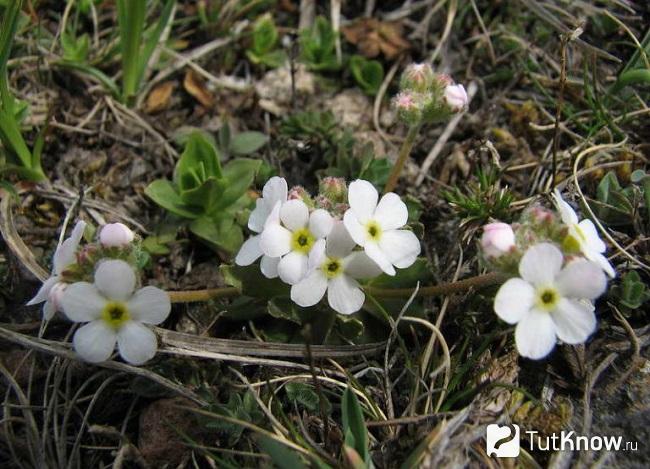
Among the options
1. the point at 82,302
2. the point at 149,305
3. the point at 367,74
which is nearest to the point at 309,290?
the point at 149,305

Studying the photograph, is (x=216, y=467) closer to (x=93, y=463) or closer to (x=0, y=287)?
(x=93, y=463)

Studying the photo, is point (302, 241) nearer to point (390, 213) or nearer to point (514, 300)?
point (390, 213)

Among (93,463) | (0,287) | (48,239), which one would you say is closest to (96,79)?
(48,239)

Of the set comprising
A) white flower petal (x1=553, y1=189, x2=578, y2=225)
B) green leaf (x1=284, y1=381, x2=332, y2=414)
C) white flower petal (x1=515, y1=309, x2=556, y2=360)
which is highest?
white flower petal (x1=553, y1=189, x2=578, y2=225)

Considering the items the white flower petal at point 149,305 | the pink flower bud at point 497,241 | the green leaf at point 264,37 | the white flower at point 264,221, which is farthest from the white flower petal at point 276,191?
the green leaf at point 264,37

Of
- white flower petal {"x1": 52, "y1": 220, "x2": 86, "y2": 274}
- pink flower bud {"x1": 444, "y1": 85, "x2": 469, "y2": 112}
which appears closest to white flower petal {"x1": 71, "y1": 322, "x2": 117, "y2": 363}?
white flower petal {"x1": 52, "y1": 220, "x2": 86, "y2": 274}

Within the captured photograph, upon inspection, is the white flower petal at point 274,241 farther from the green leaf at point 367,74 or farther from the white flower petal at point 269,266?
the green leaf at point 367,74

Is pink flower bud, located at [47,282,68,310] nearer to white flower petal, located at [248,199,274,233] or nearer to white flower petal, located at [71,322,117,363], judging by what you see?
white flower petal, located at [71,322,117,363]
